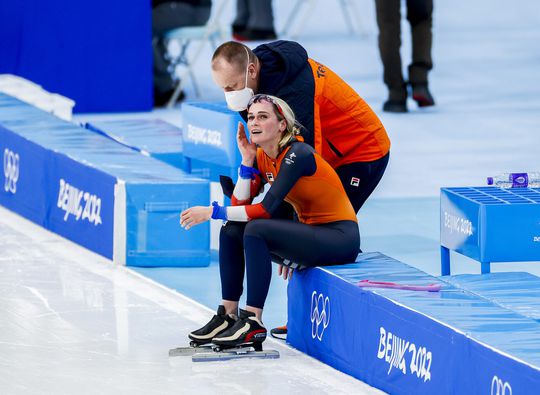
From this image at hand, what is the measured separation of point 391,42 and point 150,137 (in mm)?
3364

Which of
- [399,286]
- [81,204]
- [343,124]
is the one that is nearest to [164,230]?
[81,204]

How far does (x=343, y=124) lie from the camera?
625 cm

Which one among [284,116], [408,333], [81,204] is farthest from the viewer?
[81,204]

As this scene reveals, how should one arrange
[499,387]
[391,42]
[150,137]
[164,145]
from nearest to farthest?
[499,387] < [164,145] < [150,137] < [391,42]

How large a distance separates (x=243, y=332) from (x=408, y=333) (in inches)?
38.1

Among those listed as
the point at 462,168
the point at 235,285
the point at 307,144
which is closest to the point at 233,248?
the point at 235,285

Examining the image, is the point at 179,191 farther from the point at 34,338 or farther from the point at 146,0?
the point at 146,0

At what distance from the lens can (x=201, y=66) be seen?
1620 cm

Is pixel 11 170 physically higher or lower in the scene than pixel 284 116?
lower

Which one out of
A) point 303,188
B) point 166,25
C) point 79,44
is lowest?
point 303,188

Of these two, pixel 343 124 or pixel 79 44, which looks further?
pixel 79 44

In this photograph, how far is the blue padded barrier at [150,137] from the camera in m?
9.24

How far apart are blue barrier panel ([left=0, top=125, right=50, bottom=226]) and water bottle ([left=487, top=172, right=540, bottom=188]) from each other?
3.07 metres

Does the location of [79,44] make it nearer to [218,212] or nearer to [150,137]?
[150,137]
